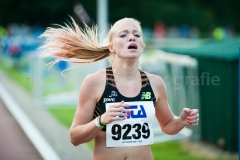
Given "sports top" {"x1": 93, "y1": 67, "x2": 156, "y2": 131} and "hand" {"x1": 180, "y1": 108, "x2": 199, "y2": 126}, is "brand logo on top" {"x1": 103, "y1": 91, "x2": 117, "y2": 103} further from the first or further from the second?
"hand" {"x1": 180, "y1": 108, "x2": 199, "y2": 126}

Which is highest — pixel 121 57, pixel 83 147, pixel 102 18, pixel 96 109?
pixel 102 18

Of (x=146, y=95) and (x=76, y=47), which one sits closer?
(x=146, y=95)

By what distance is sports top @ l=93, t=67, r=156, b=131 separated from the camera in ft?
13.8

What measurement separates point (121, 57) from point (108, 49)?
376 millimetres

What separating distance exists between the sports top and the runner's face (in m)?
0.18

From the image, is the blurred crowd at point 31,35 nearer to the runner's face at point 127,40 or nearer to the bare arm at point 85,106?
the runner's face at point 127,40

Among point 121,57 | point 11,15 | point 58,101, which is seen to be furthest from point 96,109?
point 11,15

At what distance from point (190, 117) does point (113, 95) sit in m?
0.56

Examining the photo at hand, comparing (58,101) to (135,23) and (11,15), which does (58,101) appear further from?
(11,15)

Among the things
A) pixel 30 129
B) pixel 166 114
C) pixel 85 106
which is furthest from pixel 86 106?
pixel 30 129

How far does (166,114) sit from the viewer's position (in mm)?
4543

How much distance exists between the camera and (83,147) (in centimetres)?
986

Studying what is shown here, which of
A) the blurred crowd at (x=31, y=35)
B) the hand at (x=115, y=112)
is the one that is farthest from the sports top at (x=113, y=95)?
the blurred crowd at (x=31, y=35)

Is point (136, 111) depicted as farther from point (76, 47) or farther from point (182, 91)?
point (182, 91)
